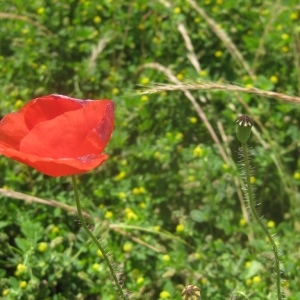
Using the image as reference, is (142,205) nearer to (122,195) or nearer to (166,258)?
(122,195)

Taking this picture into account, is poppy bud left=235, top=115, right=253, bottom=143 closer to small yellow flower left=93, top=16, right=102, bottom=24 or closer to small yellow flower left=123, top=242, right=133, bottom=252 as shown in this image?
small yellow flower left=123, top=242, right=133, bottom=252

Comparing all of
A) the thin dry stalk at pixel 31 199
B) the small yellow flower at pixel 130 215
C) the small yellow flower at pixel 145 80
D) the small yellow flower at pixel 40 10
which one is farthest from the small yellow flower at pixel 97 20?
the thin dry stalk at pixel 31 199

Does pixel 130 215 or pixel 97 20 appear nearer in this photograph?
pixel 130 215

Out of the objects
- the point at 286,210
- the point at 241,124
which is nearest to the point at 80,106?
the point at 241,124

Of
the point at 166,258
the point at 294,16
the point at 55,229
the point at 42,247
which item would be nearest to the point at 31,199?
the point at 42,247

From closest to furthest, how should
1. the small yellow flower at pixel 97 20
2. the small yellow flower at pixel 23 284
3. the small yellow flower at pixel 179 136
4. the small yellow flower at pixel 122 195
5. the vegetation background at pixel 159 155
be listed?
1. the small yellow flower at pixel 23 284
2. the vegetation background at pixel 159 155
3. the small yellow flower at pixel 122 195
4. the small yellow flower at pixel 179 136
5. the small yellow flower at pixel 97 20

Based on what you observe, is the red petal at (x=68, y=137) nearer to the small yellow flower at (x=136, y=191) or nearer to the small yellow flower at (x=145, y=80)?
the small yellow flower at (x=136, y=191)
